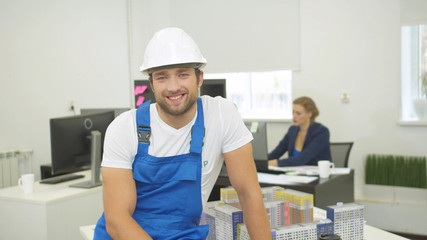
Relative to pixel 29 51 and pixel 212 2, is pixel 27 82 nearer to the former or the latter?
pixel 29 51

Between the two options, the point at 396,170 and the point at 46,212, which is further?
the point at 396,170

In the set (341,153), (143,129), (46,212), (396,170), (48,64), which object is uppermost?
(48,64)

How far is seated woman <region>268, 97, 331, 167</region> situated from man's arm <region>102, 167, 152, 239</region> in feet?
7.60

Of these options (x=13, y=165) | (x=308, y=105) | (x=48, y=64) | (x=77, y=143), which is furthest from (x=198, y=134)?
(x=48, y=64)

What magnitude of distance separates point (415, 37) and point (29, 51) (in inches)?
160

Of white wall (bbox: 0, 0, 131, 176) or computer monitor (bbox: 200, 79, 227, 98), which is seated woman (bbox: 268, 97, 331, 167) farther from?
white wall (bbox: 0, 0, 131, 176)

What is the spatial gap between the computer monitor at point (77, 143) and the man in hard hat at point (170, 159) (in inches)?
60.7

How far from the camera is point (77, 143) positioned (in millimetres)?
3037

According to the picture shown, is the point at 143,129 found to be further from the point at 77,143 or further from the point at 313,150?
the point at 313,150

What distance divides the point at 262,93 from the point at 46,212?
11.0 ft

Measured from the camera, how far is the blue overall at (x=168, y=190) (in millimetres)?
1435

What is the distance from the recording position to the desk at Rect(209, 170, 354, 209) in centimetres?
276

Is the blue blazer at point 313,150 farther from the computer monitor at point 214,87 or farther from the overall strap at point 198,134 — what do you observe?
the overall strap at point 198,134

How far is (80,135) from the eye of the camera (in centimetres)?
304
